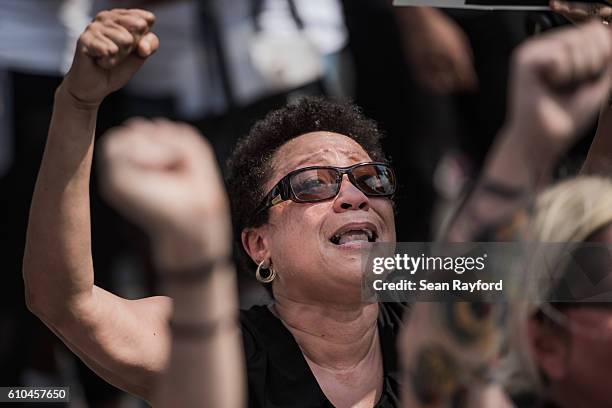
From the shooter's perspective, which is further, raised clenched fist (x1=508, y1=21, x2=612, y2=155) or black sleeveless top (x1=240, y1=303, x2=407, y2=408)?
black sleeveless top (x1=240, y1=303, x2=407, y2=408)

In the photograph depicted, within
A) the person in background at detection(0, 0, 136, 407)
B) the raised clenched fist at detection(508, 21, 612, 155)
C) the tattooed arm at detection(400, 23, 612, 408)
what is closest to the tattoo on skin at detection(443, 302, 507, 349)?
the tattooed arm at detection(400, 23, 612, 408)

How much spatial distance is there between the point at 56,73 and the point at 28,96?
162mm

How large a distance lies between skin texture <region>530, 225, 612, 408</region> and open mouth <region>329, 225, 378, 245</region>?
2.25 ft

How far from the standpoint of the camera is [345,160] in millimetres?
2297

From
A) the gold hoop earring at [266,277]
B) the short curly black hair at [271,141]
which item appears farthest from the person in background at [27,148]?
the gold hoop earring at [266,277]

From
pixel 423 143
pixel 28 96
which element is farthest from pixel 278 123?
pixel 28 96

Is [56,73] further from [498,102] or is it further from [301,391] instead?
[301,391]

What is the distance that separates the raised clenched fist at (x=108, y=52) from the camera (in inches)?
71.3

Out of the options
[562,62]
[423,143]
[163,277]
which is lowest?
[423,143]

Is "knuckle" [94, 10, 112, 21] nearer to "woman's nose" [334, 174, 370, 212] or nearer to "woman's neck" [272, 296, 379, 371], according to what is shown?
"woman's nose" [334, 174, 370, 212]

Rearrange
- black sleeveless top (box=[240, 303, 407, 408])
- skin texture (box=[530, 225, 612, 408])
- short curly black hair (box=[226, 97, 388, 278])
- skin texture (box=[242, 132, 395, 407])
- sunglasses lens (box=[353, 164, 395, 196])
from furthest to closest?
1. short curly black hair (box=[226, 97, 388, 278])
2. sunglasses lens (box=[353, 164, 395, 196])
3. skin texture (box=[242, 132, 395, 407])
4. black sleeveless top (box=[240, 303, 407, 408])
5. skin texture (box=[530, 225, 612, 408])

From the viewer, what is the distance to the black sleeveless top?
199 cm

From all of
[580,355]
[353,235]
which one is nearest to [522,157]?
[580,355]

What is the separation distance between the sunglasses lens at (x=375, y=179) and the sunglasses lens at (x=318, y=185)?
0.05 m
